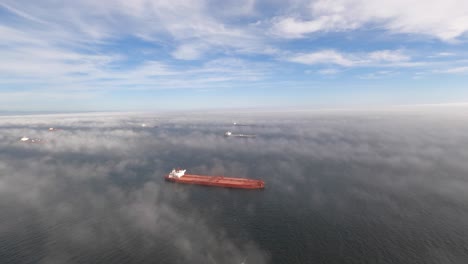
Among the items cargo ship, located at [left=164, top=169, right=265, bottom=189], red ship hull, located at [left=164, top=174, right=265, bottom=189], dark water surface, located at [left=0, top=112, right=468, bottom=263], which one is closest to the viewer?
dark water surface, located at [left=0, top=112, right=468, bottom=263]

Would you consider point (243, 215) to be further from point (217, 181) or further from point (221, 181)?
point (217, 181)

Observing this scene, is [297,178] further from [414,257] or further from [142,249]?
[142,249]

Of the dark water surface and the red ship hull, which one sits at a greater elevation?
the red ship hull

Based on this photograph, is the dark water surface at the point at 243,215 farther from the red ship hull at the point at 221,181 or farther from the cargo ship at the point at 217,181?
the cargo ship at the point at 217,181

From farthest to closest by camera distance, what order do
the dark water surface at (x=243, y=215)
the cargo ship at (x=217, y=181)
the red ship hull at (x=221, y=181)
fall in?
the cargo ship at (x=217, y=181) → the red ship hull at (x=221, y=181) → the dark water surface at (x=243, y=215)

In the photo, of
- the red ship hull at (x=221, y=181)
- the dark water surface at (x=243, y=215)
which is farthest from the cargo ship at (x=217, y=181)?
the dark water surface at (x=243, y=215)

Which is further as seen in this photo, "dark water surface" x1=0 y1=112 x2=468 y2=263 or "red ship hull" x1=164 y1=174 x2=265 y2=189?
"red ship hull" x1=164 y1=174 x2=265 y2=189

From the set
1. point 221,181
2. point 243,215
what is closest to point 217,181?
point 221,181

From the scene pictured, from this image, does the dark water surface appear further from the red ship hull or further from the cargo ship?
the cargo ship

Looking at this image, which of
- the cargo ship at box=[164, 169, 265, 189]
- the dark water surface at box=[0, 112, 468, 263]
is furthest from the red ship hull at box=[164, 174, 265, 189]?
the dark water surface at box=[0, 112, 468, 263]

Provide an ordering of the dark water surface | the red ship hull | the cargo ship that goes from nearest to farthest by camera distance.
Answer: the dark water surface → the red ship hull → the cargo ship
